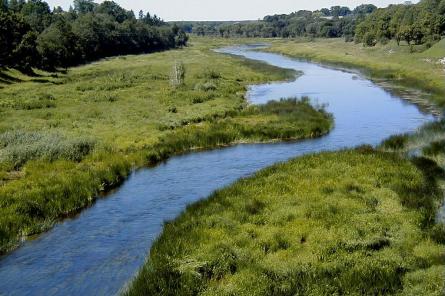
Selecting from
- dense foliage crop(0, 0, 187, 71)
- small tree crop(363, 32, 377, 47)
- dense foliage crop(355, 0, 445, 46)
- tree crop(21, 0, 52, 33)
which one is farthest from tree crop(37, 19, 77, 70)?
small tree crop(363, 32, 377, 47)

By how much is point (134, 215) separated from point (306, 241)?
10.8 meters

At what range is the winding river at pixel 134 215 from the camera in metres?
20.8

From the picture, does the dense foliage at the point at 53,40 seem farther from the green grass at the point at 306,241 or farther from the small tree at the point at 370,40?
the small tree at the point at 370,40

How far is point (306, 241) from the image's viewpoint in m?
21.9

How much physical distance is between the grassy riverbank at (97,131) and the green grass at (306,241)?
8204 millimetres

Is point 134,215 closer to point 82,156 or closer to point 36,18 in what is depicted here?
point 82,156

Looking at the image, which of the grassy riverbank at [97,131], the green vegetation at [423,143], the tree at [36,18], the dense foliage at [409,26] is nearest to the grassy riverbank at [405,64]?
the dense foliage at [409,26]

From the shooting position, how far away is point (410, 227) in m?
22.8

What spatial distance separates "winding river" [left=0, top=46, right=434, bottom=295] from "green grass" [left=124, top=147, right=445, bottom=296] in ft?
6.26

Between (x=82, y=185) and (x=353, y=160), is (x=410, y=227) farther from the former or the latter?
(x=82, y=185)

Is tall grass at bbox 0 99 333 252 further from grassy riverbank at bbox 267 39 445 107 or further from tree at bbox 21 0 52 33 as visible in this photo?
tree at bbox 21 0 52 33

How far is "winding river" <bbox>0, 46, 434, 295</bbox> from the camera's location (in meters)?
20.8

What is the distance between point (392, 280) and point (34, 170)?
24669mm

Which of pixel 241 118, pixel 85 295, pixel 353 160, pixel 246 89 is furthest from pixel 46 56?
pixel 85 295
